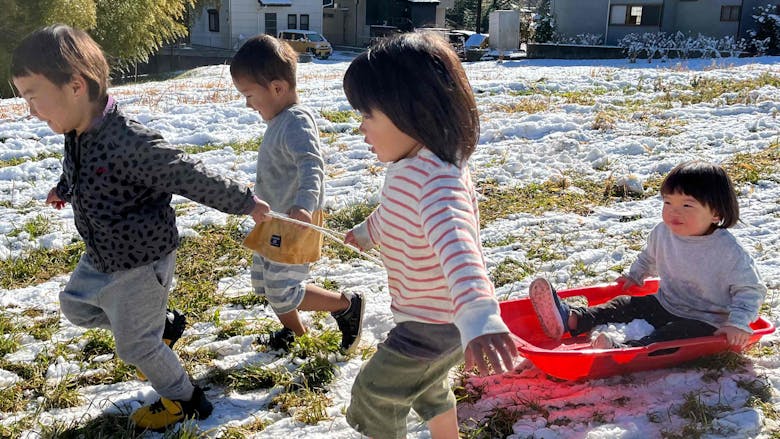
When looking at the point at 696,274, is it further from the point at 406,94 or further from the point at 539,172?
the point at 539,172

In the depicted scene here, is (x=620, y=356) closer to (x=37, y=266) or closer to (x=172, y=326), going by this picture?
(x=172, y=326)

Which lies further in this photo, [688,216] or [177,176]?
[688,216]

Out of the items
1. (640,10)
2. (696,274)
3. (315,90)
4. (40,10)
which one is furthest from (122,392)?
(640,10)

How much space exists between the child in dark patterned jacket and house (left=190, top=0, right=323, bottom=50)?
3755 cm

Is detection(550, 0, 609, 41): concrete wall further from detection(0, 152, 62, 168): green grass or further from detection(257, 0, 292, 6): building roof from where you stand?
detection(0, 152, 62, 168): green grass

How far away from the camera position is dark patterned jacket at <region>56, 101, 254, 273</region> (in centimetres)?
257

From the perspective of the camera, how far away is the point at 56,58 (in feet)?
8.22

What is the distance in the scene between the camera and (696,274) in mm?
3342

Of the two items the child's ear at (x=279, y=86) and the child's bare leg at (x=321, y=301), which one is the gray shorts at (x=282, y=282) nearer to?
the child's bare leg at (x=321, y=301)

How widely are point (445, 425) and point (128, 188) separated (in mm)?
1465

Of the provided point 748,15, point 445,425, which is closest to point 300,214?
point 445,425

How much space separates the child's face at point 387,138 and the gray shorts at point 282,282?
1298mm

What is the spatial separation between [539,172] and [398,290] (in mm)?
4902

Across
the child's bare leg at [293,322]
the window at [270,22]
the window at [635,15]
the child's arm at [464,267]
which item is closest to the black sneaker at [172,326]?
the child's bare leg at [293,322]
